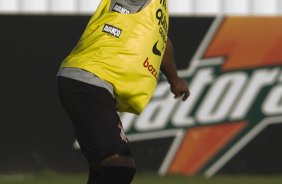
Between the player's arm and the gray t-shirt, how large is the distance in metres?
0.44

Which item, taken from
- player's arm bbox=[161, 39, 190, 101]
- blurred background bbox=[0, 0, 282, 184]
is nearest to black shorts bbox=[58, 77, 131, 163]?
player's arm bbox=[161, 39, 190, 101]

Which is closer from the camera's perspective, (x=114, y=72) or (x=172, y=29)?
(x=114, y=72)

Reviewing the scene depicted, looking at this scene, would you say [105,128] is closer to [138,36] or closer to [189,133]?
[138,36]

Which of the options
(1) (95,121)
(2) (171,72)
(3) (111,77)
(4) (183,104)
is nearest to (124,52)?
(3) (111,77)

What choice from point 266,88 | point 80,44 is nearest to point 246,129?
point 266,88

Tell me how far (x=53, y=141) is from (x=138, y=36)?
505 cm

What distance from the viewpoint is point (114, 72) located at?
16.5 feet

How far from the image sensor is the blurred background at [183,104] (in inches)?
394

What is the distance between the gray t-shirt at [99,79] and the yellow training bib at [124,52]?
0.07 ft

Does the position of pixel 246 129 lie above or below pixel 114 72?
below

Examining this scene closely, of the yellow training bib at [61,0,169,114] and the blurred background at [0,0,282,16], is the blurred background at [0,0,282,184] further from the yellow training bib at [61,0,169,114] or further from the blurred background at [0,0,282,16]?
the yellow training bib at [61,0,169,114]

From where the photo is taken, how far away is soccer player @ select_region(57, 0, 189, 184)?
193 inches

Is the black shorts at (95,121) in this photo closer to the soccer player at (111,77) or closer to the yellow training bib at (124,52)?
the soccer player at (111,77)

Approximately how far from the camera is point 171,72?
5.55 metres
